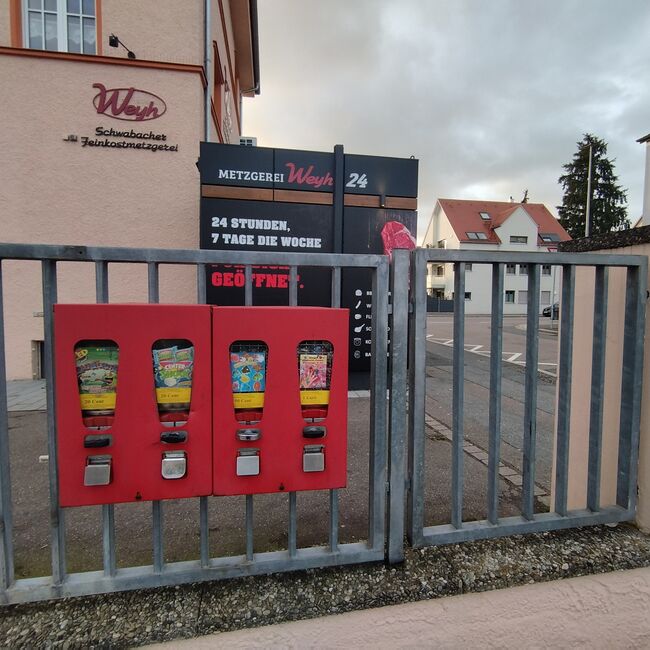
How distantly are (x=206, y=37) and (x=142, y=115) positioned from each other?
1.75m

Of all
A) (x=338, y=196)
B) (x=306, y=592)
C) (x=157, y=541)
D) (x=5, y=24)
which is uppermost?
(x=5, y=24)

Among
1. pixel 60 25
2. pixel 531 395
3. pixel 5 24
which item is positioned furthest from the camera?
pixel 60 25

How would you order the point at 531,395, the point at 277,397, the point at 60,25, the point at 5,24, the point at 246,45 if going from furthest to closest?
the point at 246,45, the point at 60,25, the point at 5,24, the point at 531,395, the point at 277,397

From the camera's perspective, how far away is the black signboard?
5781mm

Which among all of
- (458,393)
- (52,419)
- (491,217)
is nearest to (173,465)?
(52,419)

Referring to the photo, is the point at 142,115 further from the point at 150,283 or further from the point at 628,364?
the point at 628,364

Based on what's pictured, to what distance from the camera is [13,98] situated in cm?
652

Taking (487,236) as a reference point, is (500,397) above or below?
below

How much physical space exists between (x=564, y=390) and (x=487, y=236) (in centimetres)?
4246

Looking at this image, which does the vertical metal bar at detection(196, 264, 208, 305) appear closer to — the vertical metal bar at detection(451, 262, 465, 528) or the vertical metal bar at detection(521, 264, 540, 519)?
the vertical metal bar at detection(451, 262, 465, 528)

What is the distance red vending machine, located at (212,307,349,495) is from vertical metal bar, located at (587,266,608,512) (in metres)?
1.21

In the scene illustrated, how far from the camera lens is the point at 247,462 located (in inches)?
56.7

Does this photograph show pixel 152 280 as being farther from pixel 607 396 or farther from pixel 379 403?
pixel 607 396

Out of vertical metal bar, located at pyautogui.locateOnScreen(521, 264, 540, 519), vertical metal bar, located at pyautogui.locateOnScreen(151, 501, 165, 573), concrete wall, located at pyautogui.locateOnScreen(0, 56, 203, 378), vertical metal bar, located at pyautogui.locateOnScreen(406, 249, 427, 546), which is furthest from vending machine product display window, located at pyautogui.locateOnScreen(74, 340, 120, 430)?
concrete wall, located at pyautogui.locateOnScreen(0, 56, 203, 378)
